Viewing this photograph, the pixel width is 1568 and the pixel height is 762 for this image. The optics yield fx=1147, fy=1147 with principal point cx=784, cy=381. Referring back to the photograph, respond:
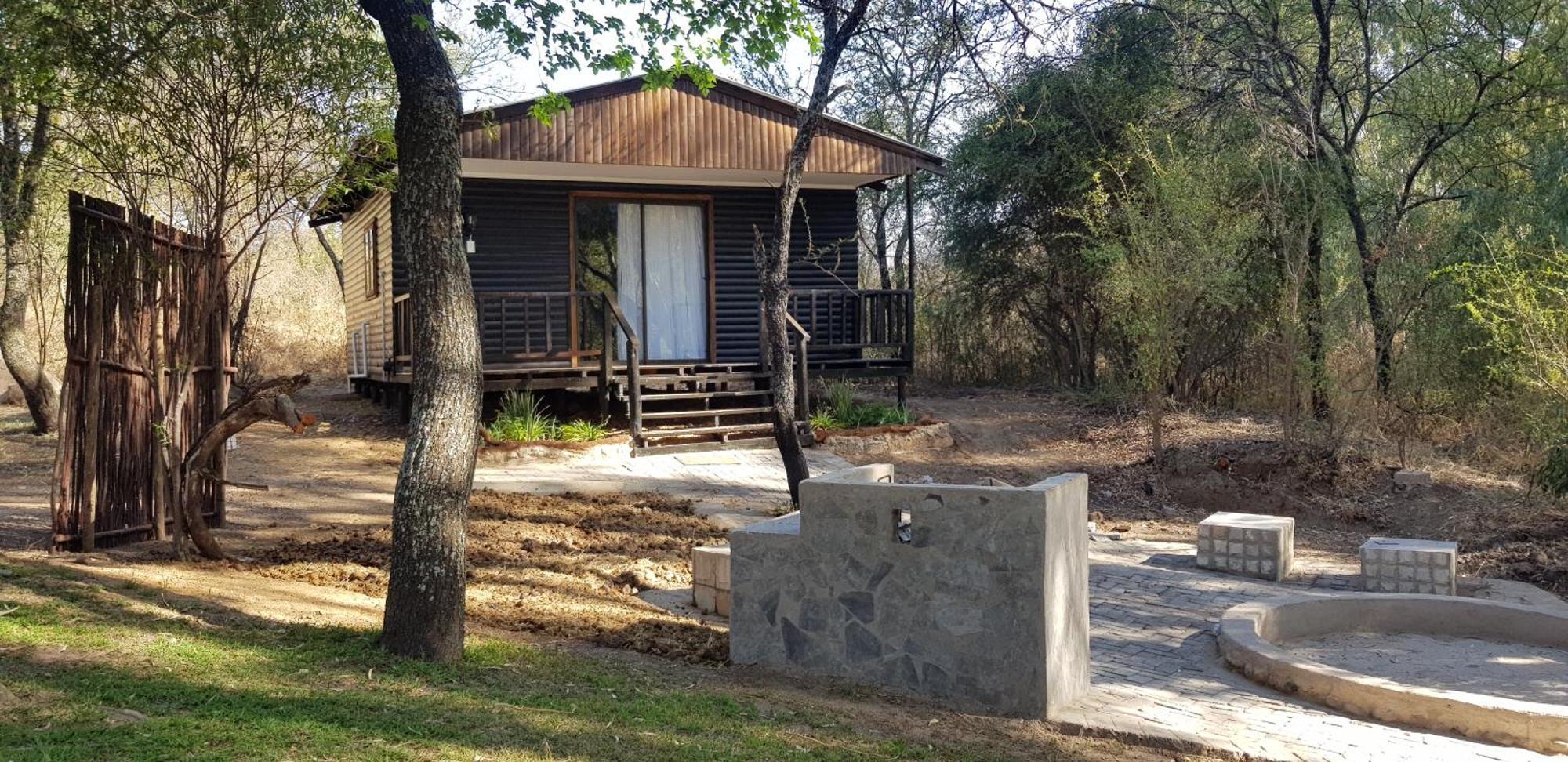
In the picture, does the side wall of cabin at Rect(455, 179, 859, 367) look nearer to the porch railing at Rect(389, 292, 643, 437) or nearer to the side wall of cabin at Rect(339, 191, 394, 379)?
the porch railing at Rect(389, 292, 643, 437)

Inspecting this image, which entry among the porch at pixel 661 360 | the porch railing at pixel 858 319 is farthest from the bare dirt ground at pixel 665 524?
the porch at pixel 661 360

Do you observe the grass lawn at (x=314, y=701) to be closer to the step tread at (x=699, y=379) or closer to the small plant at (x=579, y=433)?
the small plant at (x=579, y=433)

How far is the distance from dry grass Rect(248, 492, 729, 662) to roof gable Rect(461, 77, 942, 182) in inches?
186

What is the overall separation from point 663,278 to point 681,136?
2.42m

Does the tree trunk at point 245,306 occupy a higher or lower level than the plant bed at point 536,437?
higher

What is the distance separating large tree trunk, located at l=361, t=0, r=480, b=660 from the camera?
5047mm

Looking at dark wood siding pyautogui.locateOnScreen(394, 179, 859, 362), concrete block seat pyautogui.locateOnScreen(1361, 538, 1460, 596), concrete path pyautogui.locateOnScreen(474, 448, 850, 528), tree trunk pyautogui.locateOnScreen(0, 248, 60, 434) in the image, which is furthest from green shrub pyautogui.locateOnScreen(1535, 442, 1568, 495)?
tree trunk pyautogui.locateOnScreen(0, 248, 60, 434)

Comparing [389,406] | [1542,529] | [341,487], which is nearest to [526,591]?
[341,487]

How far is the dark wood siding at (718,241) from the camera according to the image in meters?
14.8

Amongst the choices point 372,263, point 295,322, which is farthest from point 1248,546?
point 295,322

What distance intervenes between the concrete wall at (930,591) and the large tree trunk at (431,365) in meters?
1.45

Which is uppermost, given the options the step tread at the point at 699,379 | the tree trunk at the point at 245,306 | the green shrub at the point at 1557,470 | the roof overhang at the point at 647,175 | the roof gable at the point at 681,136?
the roof gable at the point at 681,136

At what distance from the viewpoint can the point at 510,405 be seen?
44.7ft

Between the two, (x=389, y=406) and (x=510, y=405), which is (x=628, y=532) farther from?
(x=389, y=406)
